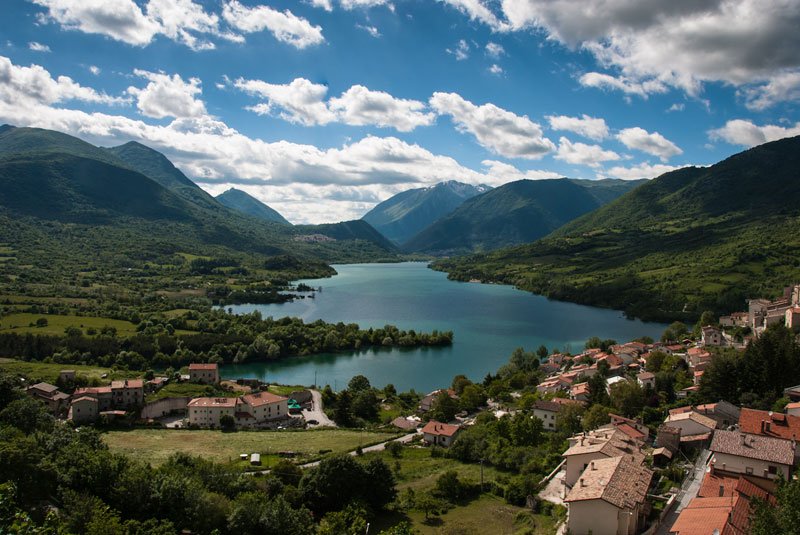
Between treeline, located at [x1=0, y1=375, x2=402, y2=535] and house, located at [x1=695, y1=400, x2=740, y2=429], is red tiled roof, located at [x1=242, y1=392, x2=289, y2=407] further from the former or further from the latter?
house, located at [x1=695, y1=400, x2=740, y2=429]

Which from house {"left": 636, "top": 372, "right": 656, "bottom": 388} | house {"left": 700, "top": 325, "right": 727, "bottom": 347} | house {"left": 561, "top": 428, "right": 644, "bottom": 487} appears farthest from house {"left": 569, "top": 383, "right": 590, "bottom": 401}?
house {"left": 700, "top": 325, "right": 727, "bottom": 347}

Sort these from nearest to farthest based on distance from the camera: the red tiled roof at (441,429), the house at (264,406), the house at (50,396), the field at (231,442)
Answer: the field at (231,442)
the red tiled roof at (441,429)
the house at (50,396)
the house at (264,406)

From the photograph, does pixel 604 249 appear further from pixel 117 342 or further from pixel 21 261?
pixel 21 261

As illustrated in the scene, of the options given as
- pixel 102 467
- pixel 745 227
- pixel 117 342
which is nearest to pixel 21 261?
pixel 117 342

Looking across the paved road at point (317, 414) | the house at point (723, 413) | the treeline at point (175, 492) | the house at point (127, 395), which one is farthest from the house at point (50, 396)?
the house at point (723, 413)

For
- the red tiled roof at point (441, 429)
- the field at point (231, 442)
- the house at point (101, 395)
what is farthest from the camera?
the house at point (101, 395)

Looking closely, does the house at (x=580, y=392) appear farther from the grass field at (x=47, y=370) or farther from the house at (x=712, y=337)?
the grass field at (x=47, y=370)
